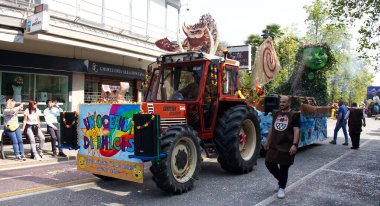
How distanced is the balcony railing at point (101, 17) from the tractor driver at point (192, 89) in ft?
27.0

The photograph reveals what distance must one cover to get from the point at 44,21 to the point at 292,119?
29.6ft

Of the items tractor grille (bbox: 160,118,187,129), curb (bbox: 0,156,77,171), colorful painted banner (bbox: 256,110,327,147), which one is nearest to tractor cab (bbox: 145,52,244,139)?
tractor grille (bbox: 160,118,187,129)

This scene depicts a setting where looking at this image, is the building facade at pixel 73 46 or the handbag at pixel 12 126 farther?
the building facade at pixel 73 46

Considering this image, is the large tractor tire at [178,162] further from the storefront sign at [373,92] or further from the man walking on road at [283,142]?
the storefront sign at [373,92]

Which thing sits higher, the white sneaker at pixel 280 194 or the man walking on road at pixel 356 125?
the man walking on road at pixel 356 125

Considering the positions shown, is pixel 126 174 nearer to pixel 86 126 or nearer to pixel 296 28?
pixel 86 126

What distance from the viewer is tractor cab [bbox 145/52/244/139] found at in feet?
22.1

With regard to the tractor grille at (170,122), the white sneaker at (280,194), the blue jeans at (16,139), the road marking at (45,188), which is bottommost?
the road marking at (45,188)

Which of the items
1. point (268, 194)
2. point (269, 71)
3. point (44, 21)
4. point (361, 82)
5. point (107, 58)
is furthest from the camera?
point (361, 82)

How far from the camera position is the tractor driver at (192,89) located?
266 inches

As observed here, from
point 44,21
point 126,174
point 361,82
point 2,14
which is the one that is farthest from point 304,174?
point 361,82

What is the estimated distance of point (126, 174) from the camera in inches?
212

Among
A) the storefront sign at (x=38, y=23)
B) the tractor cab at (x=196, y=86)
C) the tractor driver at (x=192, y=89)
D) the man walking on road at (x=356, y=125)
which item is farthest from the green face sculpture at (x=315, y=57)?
the storefront sign at (x=38, y=23)

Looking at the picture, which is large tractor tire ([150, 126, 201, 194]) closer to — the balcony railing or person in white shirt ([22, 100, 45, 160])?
person in white shirt ([22, 100, 45, 160])
